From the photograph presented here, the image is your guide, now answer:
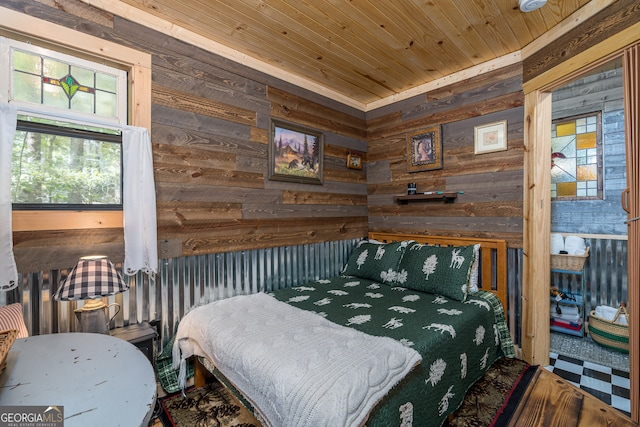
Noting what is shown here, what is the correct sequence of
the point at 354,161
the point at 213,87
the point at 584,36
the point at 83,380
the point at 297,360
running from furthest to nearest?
the point at 354,161 < the point at 213,87 < the point at 584,36 < the point at 297,360 < the point at 83,380

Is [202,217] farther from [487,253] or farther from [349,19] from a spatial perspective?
[487,253]

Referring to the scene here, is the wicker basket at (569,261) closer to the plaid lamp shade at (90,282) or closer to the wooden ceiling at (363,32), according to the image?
the wooden ceiling at (363,32)

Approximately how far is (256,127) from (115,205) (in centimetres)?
126

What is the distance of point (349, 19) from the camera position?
2082 millimetres

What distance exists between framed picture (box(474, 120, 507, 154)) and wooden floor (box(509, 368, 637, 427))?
1896mm

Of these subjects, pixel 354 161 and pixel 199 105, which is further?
pixel 354 161

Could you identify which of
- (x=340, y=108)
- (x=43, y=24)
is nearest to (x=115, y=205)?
(x=43, y=24)

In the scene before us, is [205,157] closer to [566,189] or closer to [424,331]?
[424,331]

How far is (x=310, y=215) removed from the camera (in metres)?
3.04

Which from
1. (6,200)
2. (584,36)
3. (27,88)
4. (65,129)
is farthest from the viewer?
(584,36)

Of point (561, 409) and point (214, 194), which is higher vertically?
point (214, 194)

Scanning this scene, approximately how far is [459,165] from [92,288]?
3.02 m

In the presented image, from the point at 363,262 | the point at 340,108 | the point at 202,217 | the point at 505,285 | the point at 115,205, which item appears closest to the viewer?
the point at 115,205

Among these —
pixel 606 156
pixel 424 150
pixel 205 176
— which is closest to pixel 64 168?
pixel 205 176
